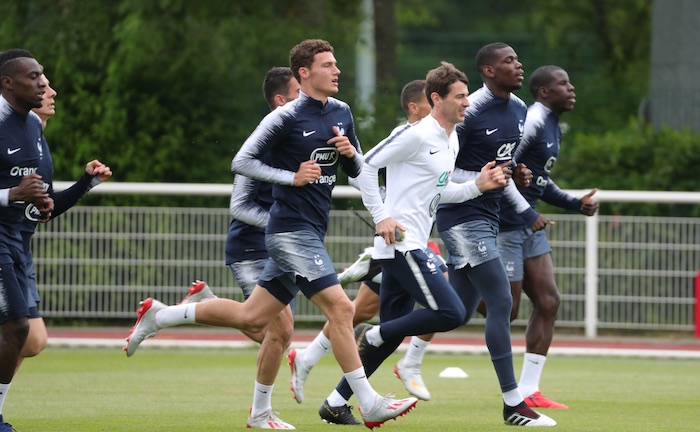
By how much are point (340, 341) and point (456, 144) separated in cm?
158

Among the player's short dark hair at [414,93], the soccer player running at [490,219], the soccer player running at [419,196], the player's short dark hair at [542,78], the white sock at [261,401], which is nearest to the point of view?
the soccer player running at [419,196]

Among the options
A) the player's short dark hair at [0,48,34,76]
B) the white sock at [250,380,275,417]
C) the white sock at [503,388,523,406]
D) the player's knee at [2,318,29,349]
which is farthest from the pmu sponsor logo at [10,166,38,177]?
the white sock at [503,388,523,406]

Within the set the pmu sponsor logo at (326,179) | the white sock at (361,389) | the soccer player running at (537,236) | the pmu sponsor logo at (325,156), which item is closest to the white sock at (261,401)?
the white sock at (361,389)

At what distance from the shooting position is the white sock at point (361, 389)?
791cm

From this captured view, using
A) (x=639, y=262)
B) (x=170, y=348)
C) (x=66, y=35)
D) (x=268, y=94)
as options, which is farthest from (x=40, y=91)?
(x=66, y=35)

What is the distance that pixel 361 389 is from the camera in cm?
794

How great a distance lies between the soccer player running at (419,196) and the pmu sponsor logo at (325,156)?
261 mm

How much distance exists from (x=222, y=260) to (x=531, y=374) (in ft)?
19.1

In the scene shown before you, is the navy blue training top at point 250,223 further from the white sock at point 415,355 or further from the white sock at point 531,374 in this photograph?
the white sock at point 531,374

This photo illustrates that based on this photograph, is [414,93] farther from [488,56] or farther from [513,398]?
[513,398]

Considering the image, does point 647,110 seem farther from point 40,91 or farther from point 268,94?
point 40,91

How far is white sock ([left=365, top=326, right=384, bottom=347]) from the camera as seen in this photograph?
8688 mm

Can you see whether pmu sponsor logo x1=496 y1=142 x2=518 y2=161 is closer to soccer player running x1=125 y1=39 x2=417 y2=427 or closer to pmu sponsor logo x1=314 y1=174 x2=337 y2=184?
soccer player running x1=125 y1=39 x2=417 y2=427

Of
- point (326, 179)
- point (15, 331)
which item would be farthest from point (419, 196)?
point (15, 331)
